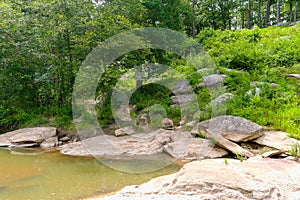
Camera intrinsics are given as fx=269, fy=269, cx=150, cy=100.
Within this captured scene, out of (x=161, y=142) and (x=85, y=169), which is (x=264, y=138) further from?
(x=85, y=169)

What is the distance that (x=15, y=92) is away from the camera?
Result: 11.0 m

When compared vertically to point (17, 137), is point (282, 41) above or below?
above

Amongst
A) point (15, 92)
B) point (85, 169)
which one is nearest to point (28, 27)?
point (15, 92)

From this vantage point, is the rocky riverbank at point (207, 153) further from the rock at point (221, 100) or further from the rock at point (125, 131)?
the rock at point (221, 100)

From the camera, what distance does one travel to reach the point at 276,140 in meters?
6.17

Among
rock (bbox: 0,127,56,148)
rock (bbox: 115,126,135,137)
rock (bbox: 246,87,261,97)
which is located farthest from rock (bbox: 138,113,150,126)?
rock (bbox: 246,87,261,97)

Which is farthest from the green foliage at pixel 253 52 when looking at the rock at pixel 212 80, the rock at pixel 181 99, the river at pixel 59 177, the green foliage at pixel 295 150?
the river at pixel 59 177

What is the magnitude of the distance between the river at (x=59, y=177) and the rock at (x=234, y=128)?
1.52m

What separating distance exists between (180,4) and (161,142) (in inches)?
314

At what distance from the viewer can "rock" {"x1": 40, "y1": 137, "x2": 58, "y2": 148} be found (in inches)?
337

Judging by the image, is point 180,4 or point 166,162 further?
point 180,4

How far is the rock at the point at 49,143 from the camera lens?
855 centimetres

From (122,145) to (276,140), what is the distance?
402 centimetres

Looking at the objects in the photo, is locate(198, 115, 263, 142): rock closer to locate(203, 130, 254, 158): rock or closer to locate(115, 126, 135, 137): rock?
locate(203, 130, 254, 158): rock
